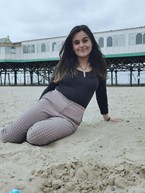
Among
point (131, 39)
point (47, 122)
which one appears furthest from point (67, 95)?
point (131, 39)

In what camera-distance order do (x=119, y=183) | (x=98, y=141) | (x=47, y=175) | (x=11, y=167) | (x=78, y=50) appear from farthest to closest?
(x=78, y=50) → (x=98, y=141) → (x=11, y=167) → (x=47, y=175) → (x=119, y=183)

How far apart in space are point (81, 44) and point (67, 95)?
64 centimetres

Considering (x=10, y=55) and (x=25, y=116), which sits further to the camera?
(x=10, y=55)

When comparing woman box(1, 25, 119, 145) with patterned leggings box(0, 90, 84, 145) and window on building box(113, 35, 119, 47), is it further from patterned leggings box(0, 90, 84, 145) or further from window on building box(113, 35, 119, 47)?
window on building box(113, 35, 119, 47)

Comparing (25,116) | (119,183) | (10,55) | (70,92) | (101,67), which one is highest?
(10,55)

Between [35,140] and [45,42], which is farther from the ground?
[45,42]

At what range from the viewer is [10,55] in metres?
30.8

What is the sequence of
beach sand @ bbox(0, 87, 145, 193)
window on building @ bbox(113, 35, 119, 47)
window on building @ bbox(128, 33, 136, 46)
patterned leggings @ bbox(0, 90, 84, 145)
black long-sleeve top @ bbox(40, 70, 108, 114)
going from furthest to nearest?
window on building @ bbox(113, 35, 119, 47), window on building @ bbox(128, 33, 136, 46), black long-sleeve top @ bbox(40, 70, 108, 114), patterned leggings @ bbox(0, 90, 84, 145), beach sand @ bbox(0, 87, 145, 193)

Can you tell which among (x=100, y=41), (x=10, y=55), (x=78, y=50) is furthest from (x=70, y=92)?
(x=10, y=55)

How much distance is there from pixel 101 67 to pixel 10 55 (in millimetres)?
28530

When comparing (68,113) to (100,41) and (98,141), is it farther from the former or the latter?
(100,41)

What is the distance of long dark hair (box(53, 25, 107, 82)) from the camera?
10.9ft

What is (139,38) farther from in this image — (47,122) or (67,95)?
(47,122)

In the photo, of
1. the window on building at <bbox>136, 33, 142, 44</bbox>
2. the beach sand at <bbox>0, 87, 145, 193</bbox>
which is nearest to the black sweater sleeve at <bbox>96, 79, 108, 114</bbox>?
the beach sand at <bbox>0, 87, 145, 193</bbox>
